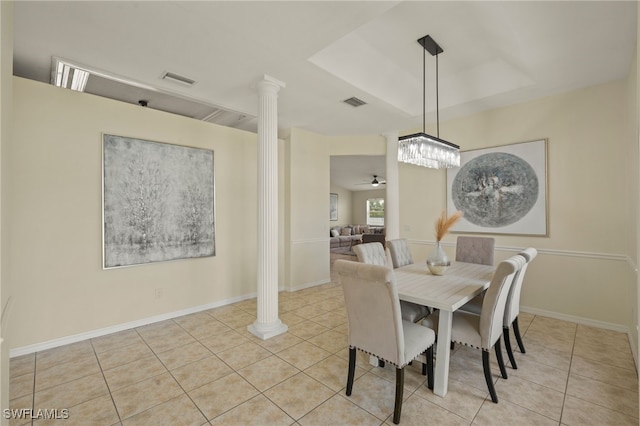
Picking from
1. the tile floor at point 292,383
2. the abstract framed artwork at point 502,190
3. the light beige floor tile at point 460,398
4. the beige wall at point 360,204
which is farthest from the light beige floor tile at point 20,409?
the beige wall at point 360,204

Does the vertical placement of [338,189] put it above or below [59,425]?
above

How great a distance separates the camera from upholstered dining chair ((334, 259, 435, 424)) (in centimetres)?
170

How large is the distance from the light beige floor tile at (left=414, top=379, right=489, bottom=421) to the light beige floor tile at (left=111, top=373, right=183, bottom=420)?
6.01 feet

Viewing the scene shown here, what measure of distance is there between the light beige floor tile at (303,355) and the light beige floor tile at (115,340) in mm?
1581

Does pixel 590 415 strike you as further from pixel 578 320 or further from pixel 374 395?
pixel 578 320

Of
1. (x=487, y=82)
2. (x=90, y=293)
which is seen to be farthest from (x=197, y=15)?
(x=487, y=82)

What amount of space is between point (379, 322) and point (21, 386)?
2.76m

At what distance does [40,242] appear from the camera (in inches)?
104

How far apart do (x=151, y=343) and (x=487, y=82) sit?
487cm

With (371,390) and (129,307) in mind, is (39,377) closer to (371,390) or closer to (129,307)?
(129,307)

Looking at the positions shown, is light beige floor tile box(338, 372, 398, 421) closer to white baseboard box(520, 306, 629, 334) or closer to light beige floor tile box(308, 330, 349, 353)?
light beige floor tile box(308, 330, 349, 353)

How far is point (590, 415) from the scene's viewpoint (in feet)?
5.90

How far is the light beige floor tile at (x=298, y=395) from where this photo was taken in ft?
6.16

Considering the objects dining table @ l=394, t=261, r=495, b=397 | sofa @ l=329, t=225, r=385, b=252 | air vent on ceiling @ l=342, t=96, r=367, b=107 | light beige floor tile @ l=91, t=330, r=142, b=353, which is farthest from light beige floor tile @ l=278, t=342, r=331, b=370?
sofa @ l=329, t=225, r=385, b=252
